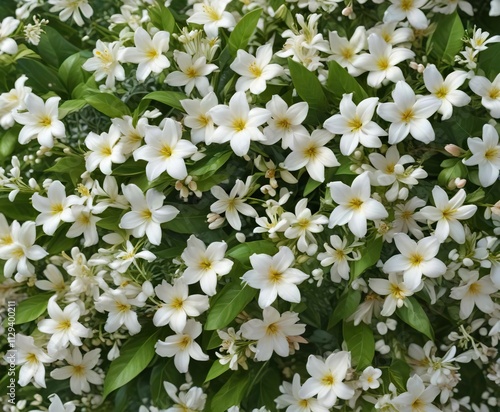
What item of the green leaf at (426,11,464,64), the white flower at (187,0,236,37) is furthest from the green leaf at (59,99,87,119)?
the green leaf at (426,11,464,64)

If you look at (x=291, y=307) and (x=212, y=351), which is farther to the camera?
(x=212, y=351)

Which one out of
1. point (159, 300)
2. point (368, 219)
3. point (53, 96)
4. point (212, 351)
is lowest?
point (212, 351)

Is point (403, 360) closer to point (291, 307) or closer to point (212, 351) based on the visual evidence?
point (291, 307)

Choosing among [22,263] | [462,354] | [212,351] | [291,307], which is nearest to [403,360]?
[462,354]

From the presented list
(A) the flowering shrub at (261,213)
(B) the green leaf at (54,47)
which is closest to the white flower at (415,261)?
(A) the flowering shrub at (261,213)

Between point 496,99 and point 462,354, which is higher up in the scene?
point 496,99

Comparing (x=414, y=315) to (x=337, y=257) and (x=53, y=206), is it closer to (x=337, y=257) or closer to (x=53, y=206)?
(x=337, y=257)

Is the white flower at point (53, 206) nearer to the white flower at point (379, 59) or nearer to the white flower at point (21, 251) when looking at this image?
the white flower at point (21, 251)
